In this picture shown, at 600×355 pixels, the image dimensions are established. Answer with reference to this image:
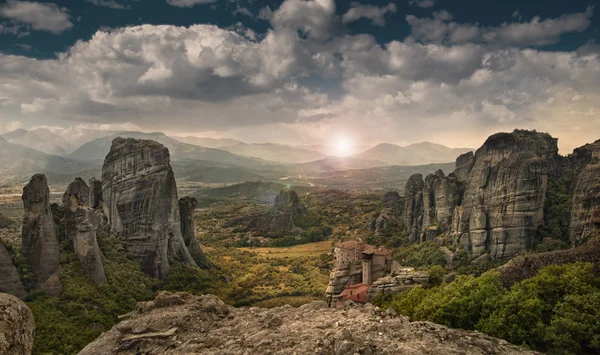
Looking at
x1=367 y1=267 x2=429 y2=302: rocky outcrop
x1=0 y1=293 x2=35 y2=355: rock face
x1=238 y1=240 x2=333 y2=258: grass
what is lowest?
x1=238 y1=240 x2=333 y2=258: grass

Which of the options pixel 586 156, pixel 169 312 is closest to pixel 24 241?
pixel 169 312

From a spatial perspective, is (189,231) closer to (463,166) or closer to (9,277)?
(9,277)

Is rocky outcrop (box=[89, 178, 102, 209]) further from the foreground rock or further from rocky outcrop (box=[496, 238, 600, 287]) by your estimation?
rocky outcrop (box=[496, 238, 600, 287])

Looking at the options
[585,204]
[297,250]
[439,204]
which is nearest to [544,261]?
[585,204]

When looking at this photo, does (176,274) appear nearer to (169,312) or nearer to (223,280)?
(223,280)

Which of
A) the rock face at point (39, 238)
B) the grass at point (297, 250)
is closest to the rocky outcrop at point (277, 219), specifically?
the grass at point (297, 250)

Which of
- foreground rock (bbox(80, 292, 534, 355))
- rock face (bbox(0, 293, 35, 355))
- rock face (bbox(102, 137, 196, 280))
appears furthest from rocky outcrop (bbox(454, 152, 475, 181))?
rock face (bbox(0, 293, 35, 355))
